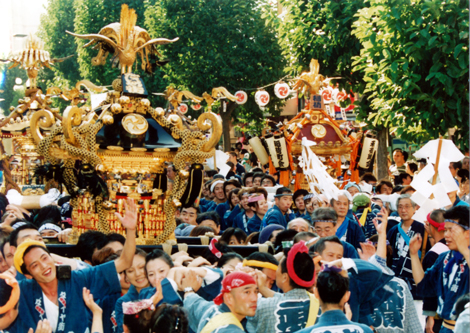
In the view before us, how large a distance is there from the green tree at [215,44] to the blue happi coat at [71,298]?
2068 cm

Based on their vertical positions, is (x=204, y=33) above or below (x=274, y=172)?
above

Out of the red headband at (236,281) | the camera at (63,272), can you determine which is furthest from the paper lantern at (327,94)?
the red headband at (236,281)

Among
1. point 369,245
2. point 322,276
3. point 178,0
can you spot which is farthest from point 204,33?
point 322,276

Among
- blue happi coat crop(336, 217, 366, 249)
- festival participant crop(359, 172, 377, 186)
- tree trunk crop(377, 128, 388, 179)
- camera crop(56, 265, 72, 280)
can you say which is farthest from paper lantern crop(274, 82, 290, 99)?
camera crop(56, 265, 72, 280)

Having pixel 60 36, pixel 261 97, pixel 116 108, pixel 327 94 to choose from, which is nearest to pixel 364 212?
pixel 116 108

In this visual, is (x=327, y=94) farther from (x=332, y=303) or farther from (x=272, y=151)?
(x=332, y=303)

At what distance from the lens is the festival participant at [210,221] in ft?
29.5

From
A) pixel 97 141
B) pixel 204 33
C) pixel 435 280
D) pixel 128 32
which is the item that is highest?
pixel 204 33

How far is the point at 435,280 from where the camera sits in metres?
6.09

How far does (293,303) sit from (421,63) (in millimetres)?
10095

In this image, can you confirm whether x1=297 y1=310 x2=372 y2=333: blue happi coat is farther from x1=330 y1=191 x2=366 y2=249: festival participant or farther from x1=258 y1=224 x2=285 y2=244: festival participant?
x1=330 y1=191 x2=366 y2=249: festival participant

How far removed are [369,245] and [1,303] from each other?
3.10 m

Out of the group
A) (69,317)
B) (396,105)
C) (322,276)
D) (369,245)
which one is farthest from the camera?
(396,105)

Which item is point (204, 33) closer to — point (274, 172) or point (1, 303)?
point (274, 172)
